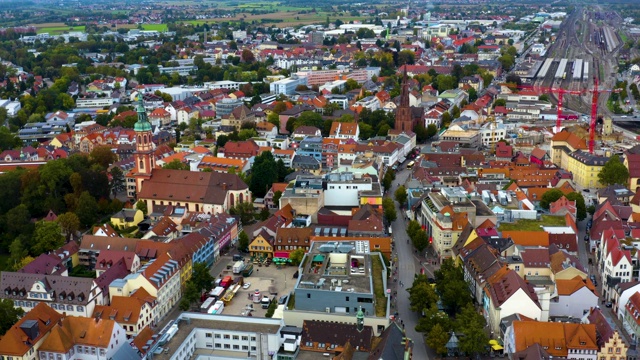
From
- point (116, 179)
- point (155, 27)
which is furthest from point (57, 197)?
point (155, 27)

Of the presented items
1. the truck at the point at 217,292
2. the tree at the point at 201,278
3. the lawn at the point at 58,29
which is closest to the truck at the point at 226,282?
the truck at the point at 217,292

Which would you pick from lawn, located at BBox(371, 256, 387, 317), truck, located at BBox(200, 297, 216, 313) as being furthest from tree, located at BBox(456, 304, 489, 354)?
A: truck, located at BBox(200, 297, 216, 313)

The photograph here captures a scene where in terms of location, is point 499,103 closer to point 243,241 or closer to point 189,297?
point 243,241

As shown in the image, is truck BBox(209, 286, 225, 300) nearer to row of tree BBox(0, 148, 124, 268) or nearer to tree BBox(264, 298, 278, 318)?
tree BBox(264, 298, 278, 318)

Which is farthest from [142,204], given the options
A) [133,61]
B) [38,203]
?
[133,61]

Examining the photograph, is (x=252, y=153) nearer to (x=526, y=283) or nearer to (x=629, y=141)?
(x=526, y=283)

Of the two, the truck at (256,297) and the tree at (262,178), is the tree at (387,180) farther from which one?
the truck at (256,297)
